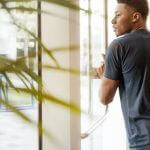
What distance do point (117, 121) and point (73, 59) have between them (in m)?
1.17

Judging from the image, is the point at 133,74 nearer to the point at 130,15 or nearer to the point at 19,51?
the point at 130,15

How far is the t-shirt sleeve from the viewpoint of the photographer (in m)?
A: 1.68

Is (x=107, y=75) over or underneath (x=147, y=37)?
underneath

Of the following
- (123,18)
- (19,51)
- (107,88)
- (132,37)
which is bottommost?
(107,88)

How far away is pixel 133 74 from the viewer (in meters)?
1.68

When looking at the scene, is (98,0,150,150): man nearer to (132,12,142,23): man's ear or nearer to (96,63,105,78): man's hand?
(132,12,142,23): man's ear

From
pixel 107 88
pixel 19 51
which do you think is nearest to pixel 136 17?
pixel 107 88

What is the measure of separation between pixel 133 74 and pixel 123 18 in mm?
320

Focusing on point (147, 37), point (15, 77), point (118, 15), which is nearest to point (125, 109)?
point (147, 37)

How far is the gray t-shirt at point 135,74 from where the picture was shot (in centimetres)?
167

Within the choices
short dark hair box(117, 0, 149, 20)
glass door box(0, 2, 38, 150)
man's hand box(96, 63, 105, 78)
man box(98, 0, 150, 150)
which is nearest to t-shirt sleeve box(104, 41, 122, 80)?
man box(98, 0, 150, 150)

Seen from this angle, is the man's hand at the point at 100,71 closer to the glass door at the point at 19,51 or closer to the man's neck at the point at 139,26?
the man's neck at the point at 139,26

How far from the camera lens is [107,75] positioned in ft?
5.64

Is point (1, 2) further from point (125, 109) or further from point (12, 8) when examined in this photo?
point (125, 109)
